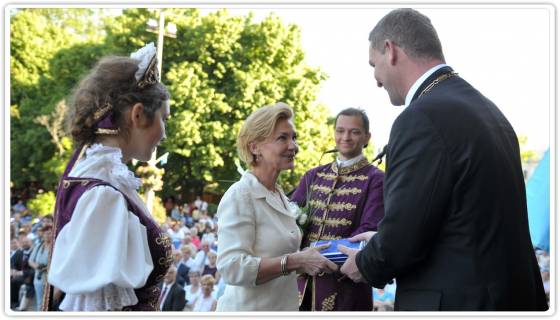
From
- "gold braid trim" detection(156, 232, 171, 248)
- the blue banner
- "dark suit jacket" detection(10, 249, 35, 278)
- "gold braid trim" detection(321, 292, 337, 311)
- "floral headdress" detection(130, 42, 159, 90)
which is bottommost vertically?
"dark suit jacket" detection(10, 249, 35, 278)

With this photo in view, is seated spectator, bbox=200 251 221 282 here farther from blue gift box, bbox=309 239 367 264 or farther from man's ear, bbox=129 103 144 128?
man's ear, bbox=129 103 144 128

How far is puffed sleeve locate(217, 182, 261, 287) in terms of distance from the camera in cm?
302

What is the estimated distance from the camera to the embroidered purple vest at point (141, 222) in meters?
2.12

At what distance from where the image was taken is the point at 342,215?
14.1 feet

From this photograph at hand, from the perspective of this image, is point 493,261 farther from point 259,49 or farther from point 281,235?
point 259,49

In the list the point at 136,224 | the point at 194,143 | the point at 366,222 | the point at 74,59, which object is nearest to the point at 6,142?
the point at 136,224

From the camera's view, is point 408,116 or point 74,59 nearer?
point 408,116

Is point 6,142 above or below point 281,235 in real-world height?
above

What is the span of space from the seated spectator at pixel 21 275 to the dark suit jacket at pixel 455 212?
10185 mm

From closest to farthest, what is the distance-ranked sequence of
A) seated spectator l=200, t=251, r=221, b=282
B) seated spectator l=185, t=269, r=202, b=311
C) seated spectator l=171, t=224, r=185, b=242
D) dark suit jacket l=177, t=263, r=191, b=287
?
seated spectator l=185, t=269, r=202, b=311 < seated spectator l=200, t=251, r=221, b=282 < dark suit jacket l=177, t=263, r=191, b=287 < seated spectator l=171, t=224, r=185, b=242

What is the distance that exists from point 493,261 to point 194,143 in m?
22.9

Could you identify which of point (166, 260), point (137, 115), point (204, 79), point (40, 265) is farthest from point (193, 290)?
point (204, 79)

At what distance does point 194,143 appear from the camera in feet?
80.7

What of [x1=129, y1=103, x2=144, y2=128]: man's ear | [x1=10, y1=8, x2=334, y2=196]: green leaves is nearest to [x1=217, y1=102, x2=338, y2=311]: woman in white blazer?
[x1=129, y1=103, x2=144, y2=128]: man's ear
